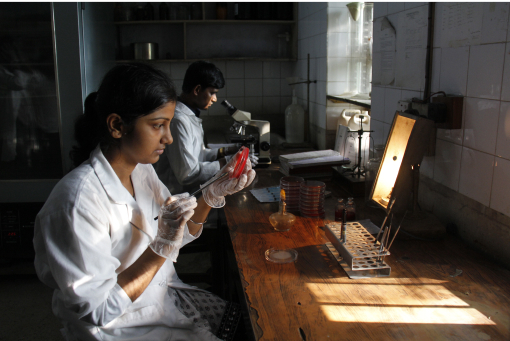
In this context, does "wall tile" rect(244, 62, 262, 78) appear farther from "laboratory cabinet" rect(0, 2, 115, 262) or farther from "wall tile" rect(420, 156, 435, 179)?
"wall tile" rect(420, 156, 435, 179)

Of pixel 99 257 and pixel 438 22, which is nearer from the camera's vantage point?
pixel 99 257

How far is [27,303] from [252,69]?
2.90 meters

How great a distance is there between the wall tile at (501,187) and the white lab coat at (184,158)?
1.50m

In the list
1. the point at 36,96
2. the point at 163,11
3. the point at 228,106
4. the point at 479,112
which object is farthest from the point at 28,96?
the point at 479,112

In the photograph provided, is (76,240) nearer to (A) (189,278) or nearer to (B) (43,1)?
(A) (189,278)

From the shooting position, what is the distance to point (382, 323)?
1.06m

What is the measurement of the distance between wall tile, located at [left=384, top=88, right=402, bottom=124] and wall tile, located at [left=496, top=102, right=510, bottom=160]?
2.29 feet

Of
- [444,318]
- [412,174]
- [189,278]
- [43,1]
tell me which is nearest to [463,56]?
[412,174]

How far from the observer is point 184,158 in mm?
2385

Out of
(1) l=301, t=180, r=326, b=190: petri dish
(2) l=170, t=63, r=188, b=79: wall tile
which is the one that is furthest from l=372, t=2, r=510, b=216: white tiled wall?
(2) l=170, t=63, r=188, b=79: wall tile

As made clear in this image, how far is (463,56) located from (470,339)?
1.05m

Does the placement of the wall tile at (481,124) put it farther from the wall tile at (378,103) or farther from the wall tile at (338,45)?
the wall tile at (338,45)

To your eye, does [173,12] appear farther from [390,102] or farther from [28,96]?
[390,102]

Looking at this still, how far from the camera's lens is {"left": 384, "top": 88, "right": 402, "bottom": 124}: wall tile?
208cm
